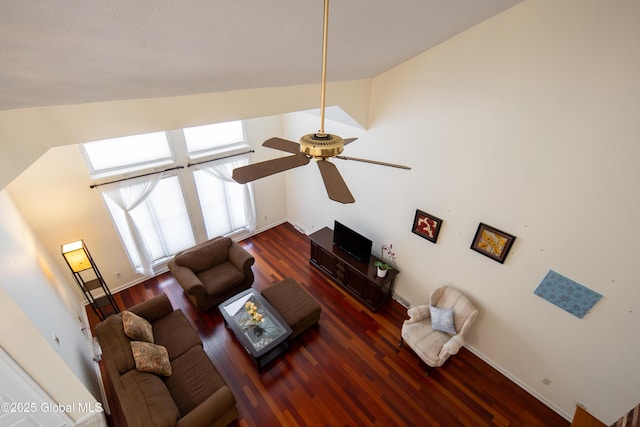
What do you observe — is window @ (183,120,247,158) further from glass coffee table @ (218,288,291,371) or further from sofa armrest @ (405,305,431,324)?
sofa armrest @ (405,305,431,324)

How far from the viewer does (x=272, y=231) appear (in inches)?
257

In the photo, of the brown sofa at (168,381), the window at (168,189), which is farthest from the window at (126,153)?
the brown sofa at (168,381)

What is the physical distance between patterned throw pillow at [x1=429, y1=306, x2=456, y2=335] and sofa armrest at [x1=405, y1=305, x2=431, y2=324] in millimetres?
111

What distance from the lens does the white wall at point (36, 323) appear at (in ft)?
6.99

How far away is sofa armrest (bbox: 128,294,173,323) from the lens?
3.74 metres

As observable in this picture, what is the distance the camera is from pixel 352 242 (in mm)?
4762

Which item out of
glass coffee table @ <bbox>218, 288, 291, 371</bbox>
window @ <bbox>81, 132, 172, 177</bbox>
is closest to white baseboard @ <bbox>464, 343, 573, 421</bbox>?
glass coffee table @ <bbox>218, 288, 291, 371</bbox>

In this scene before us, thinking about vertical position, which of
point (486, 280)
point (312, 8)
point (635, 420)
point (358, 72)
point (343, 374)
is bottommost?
point (343, 374)

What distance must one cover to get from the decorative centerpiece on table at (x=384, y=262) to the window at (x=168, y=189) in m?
2.92

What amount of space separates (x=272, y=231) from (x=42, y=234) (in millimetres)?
3795

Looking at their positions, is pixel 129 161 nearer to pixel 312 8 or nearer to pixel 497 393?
pixel 312 8

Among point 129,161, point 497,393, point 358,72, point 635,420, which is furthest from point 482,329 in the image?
point 129,161

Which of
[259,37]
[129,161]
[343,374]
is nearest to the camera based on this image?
[259,37]

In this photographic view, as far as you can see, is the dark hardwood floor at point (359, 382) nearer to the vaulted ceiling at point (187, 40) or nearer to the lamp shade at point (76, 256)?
the lamp shade at point (76, 256)
